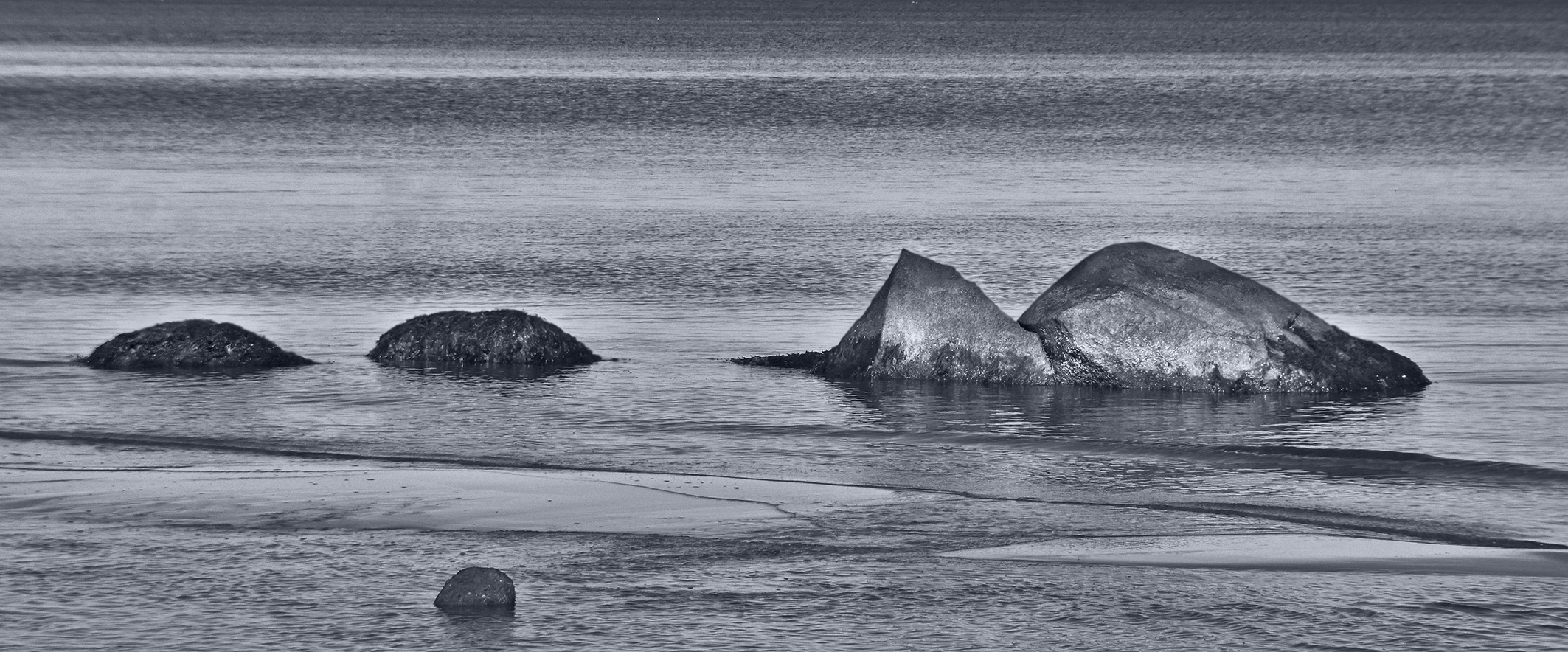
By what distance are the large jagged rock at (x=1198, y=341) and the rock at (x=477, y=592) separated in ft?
21.8

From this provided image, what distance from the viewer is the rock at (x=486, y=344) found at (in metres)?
14.2

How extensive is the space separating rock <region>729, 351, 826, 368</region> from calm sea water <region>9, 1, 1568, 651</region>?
30 cm

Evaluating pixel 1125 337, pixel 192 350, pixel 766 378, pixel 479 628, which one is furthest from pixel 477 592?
pixel 192 350

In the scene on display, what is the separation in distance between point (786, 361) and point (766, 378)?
0.74 meters

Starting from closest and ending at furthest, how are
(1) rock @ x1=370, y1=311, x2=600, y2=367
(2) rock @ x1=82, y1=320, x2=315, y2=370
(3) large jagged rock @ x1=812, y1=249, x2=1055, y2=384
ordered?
(3) large jagged rock @ x1=812, y1=249, x2=1055, y2=384 → (2) rock @ x1=82, y1=320, x2=315, y2=370 → (1) rock @ x1=370, y1=311, x2=600, y2=367

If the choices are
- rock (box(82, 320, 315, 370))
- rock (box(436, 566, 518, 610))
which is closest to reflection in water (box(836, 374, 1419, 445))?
rock (box(82, 320, 315, 370))

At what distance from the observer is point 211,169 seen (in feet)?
111

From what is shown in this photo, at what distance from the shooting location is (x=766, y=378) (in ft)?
44.2

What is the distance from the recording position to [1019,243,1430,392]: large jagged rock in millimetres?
13016

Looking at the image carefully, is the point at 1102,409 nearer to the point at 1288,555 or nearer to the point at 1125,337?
the point at 1125,337

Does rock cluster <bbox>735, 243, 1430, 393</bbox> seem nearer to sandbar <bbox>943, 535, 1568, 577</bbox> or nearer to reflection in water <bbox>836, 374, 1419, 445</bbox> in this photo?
reflection in water <bbox>836, 374, 1419, 445</bbox>

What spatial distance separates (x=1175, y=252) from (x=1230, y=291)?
582mm

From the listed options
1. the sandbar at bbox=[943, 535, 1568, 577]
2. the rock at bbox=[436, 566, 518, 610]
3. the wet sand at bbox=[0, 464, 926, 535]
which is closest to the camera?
the rock at bbox=[436, 566, 518, 610]

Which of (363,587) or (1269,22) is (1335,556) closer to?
(363,587)
